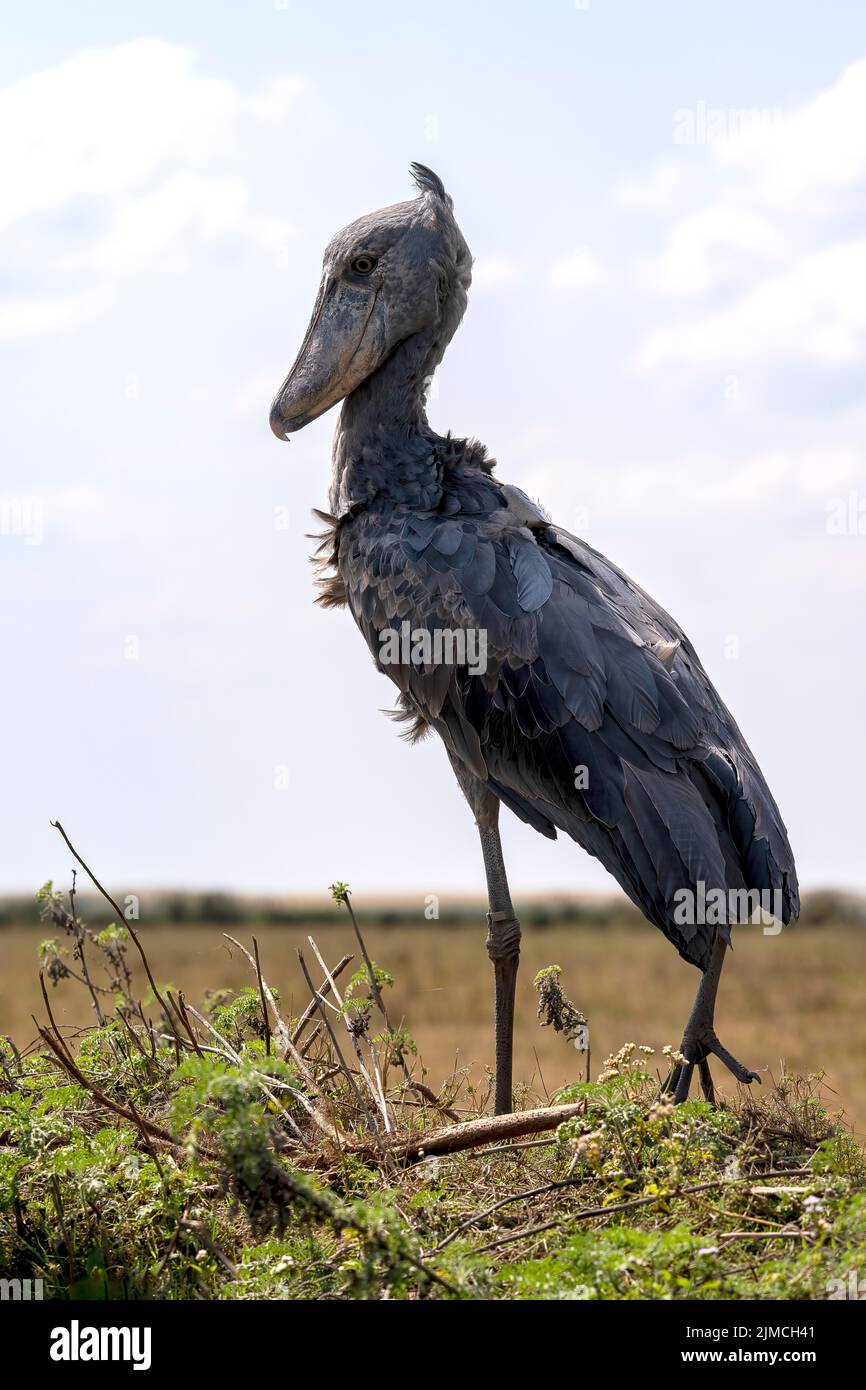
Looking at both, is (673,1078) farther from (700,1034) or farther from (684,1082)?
(700,1034)

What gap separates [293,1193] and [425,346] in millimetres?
4535

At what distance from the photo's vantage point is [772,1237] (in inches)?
180

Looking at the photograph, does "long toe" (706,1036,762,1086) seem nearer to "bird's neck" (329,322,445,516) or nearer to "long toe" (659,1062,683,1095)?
"long toe" (659,1062,683,1095)

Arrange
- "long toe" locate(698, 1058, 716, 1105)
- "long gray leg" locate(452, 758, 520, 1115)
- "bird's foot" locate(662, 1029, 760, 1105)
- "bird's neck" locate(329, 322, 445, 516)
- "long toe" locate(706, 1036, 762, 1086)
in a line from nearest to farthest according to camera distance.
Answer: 1. "long toe" locate(706, 1036, 762, 1086)
2. "bird's foot" locate(662, 1029, 760, 1105)
3. "long toe" locate(698, 1058, 716, 1105)
4. "long gray leg" locate(452, 758, 520, 1115)
5. "bird's neck" locate(329, 322, 445, 516)

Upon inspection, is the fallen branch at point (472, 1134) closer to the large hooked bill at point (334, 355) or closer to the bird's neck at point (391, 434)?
the bird's neck at point (391, 434)

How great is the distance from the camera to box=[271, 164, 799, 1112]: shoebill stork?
5945 mm

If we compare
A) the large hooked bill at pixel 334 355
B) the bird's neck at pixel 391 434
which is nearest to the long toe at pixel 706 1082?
the bird's neck at pixel 391 434

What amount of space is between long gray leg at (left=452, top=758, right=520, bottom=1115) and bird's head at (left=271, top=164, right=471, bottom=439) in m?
1.95

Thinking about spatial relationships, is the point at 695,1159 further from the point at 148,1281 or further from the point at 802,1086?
the point at 148,1281

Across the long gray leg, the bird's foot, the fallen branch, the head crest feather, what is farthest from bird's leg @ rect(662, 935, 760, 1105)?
the head crest feather

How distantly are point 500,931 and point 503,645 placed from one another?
4.96 ft

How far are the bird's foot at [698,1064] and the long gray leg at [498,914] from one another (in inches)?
34.2
